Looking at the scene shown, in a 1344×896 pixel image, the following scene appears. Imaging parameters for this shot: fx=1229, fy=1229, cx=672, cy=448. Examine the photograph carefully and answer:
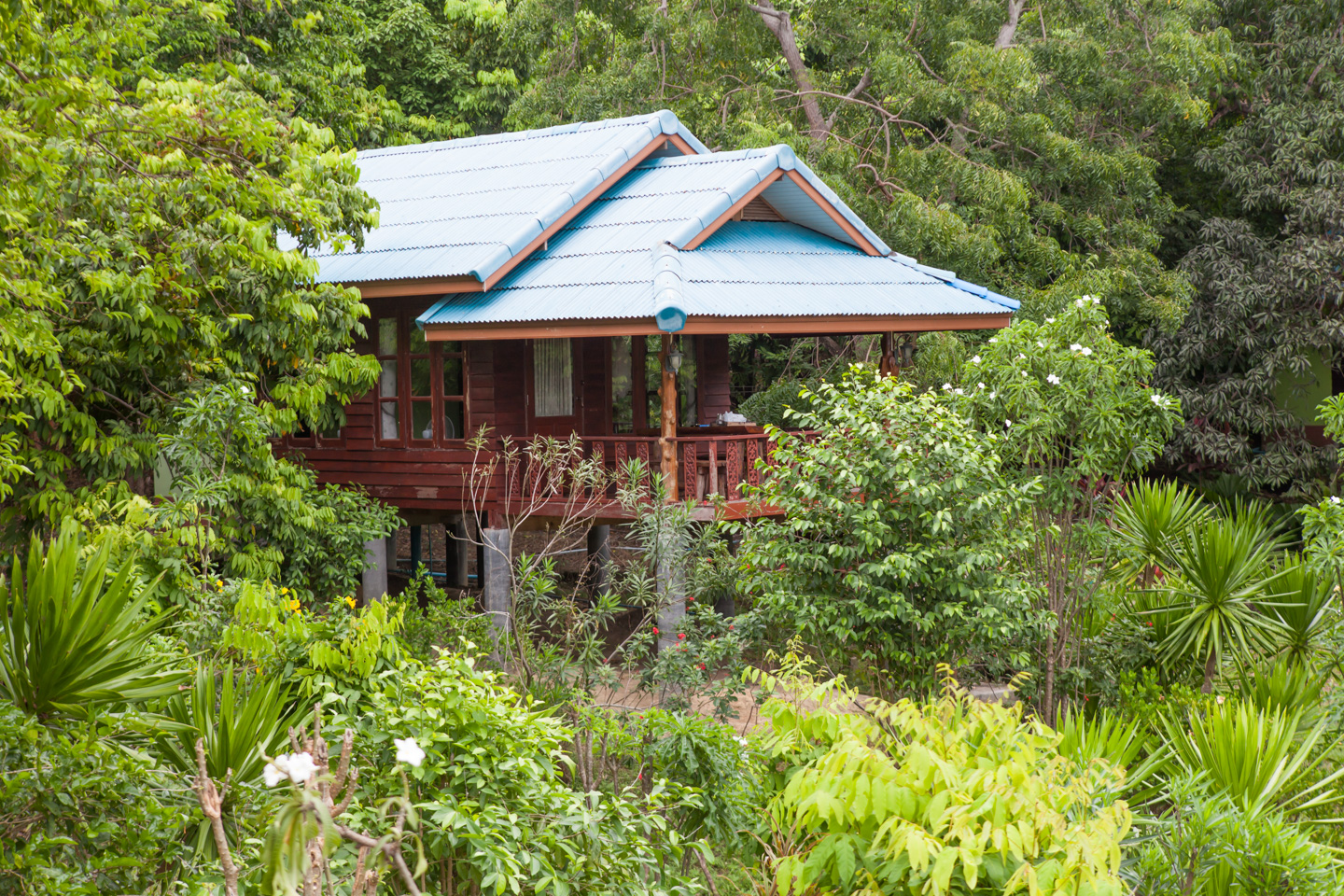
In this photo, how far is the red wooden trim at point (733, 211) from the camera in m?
13.7

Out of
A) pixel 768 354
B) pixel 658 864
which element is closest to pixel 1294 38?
pixel 768 354

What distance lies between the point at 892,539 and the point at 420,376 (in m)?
8.60

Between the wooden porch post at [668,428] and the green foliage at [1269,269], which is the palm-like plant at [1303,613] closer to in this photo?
the wooden porch post at [668,428]

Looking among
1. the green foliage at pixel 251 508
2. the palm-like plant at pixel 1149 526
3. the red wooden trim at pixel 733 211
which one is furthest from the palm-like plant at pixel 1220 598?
the green foliage at pixel 251 508

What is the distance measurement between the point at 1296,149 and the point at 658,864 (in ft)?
60.9

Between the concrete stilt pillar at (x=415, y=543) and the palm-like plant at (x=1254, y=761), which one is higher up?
the palm-like plant at (x=1254, y=761)

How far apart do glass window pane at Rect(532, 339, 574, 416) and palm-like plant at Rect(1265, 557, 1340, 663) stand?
8.74 m

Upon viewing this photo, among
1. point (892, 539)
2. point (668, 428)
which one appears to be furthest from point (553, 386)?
point (892, 539)

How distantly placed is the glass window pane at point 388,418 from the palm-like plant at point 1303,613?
401 inches

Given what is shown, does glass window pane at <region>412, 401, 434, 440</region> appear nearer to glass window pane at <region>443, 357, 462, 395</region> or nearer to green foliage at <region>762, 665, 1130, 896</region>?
glass window pane at <region>443, 357, 462, 395</region>

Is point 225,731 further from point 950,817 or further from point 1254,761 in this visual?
point 1254,761

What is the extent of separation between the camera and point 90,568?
223 inches

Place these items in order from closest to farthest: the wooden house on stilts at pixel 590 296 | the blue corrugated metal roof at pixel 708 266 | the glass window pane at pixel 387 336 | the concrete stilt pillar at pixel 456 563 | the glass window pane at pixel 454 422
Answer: the blue corrugated metal roof at pixel 708 266 → the wooden house on stilts at pixel 590 296 → the glass window pane at pixel 454 422 → the glass window pane at pixel 387 336 → the concrete stilt pillar at pixel 456 563

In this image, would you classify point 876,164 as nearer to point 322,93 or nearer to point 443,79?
point 322,93
